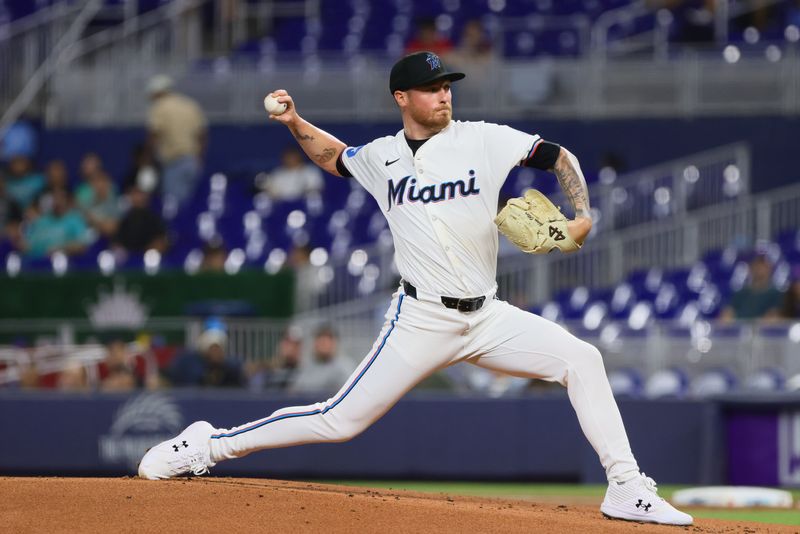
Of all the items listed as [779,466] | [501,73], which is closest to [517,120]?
[501,73]

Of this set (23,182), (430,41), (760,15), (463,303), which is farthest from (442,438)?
(760,15)

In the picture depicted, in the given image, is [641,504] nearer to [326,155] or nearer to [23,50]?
[326,155]

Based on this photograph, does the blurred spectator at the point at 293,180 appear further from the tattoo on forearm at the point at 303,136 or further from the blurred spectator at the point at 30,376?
the tattoo on forearm at the point at 303,136

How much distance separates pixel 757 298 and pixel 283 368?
4.44m

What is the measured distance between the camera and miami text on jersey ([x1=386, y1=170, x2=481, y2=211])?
6.57m

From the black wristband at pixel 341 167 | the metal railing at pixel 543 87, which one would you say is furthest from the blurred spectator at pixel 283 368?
the black wristband at pixel 341 167

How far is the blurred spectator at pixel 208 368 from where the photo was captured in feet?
44.1

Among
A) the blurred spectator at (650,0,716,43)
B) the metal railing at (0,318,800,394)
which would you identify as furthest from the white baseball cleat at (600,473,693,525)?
the blurred spectator at (650,0,716,43)

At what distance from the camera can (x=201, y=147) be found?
18.6 meters

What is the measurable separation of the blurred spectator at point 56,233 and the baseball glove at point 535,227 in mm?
11091

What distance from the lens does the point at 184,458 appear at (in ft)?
22.6

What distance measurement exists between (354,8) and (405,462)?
351 inches

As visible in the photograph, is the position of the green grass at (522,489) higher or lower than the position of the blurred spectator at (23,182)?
lower

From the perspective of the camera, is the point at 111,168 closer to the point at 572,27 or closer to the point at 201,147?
the point at 201,147
